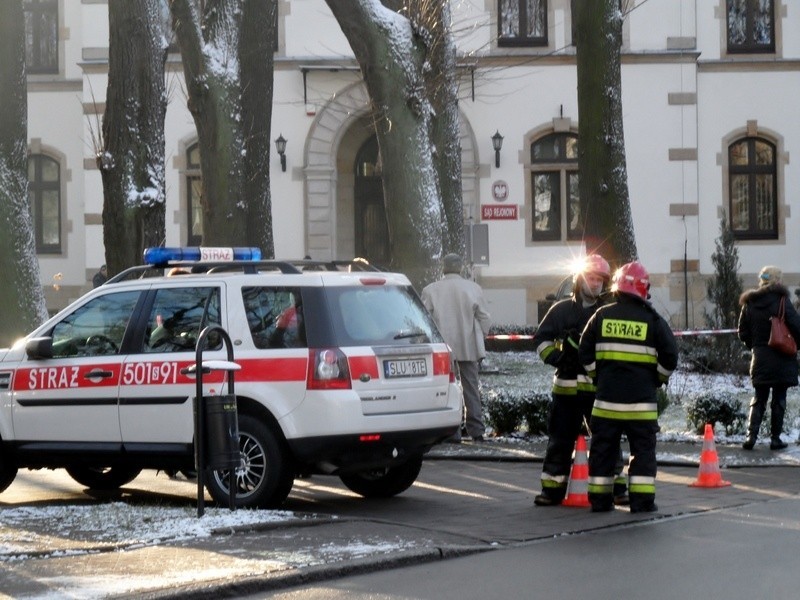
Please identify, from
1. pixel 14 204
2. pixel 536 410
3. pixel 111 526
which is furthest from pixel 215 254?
pixel 14 204

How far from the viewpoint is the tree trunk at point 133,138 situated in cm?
1636

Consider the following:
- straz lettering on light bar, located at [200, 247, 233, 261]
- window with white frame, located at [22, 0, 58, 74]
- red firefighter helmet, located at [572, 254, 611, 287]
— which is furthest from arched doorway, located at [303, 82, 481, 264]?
red firefighter helmet, located at [572, 254, 611, 287]

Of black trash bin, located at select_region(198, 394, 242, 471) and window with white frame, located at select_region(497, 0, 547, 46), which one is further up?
window with white frame, located at select_region(497, 0, 547, 46)

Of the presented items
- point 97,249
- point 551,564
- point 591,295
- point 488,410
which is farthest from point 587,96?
point 97,249

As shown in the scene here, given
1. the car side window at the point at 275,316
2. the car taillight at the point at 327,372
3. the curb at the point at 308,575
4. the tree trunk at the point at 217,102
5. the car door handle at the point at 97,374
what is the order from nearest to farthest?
A: the curb at the point at 308,575, the car taillight at the point at 327,372, the car side window at the point at 275,316, the car door handle at the point at 97,374, the tree trunk at the point at 217,102

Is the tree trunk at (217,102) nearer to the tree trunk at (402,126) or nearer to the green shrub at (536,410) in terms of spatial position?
the tree trunk at (402,126)

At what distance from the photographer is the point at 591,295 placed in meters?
11.6

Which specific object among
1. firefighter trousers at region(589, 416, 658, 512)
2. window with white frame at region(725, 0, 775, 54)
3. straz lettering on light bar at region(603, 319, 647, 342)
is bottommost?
firefighter trousers at region(589, 416, 658, 512)

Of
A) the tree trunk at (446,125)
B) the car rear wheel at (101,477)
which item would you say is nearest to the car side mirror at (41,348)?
the car rear wheel at (101,477)

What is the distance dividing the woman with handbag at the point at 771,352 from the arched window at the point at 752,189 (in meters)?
20.8

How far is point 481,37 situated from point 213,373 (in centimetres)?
2467

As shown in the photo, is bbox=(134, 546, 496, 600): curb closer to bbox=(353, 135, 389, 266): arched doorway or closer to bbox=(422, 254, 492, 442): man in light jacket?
bbox=(422, 254, 492, 442): man in light jacket

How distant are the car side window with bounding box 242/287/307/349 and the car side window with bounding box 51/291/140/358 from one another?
3.63 ft

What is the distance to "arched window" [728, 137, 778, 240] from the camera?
35688mm
